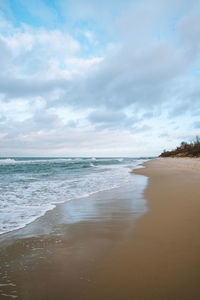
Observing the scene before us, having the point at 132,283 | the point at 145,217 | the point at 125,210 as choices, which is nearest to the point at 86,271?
the point at 132,283

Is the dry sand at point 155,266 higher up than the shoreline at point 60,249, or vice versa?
the dry sand at point 155,266

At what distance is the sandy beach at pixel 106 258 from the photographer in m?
1.62

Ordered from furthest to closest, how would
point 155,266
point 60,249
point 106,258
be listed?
point 60,249
point 106,258
point 155,266

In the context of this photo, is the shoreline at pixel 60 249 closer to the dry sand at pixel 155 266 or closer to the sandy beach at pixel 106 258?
the sandy beach at pixel 106 258

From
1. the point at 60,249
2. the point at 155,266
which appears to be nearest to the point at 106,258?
the point at 155,266

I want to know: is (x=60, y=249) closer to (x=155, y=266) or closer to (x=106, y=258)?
(x=106, y=258)

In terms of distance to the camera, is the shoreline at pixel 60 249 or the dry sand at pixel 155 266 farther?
the shoreline at pixel 60 249

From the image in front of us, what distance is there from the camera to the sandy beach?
1.62 metres

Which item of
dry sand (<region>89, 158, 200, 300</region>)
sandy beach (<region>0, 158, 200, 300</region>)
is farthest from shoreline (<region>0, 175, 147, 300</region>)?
dry sand (<region>89, 158, 200, 300</region>)

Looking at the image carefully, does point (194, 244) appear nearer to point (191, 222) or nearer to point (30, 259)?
point (191, 222)

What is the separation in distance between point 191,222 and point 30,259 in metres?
2.73

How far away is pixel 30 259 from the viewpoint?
219cm

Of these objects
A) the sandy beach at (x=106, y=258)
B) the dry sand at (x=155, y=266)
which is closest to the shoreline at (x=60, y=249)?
the sandy beach at (x=106, y=258)

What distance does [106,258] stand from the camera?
217cm
